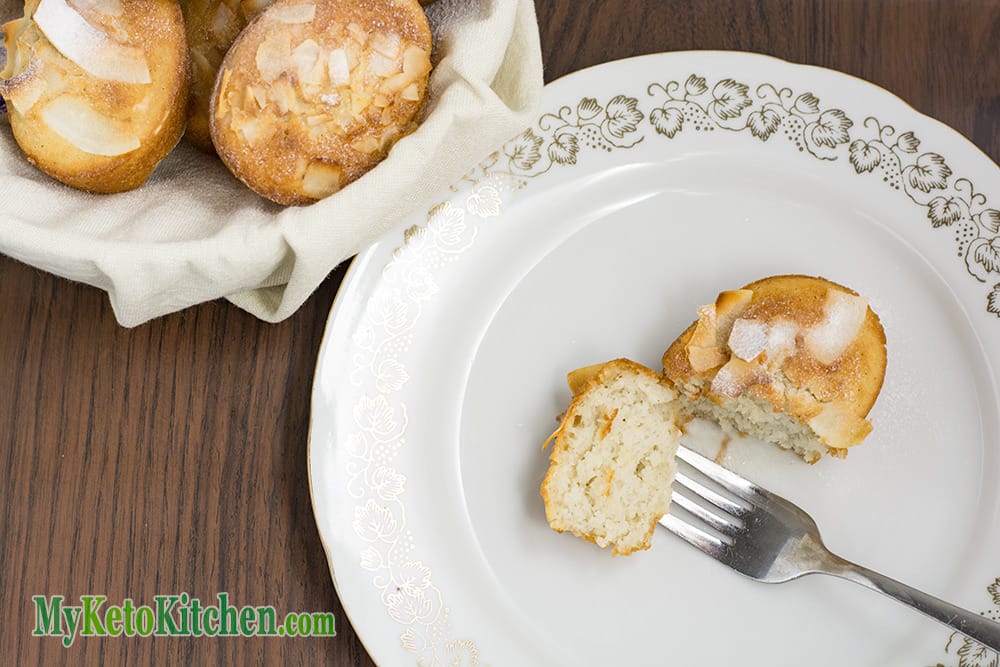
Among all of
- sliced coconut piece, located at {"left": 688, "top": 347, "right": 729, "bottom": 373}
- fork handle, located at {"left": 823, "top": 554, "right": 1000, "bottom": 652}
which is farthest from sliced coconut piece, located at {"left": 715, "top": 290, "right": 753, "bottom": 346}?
fork handle, located at {"left": 823, "top": 554, "right": 1000, "bottom": 652}

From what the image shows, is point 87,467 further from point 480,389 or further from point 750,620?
point 750,620

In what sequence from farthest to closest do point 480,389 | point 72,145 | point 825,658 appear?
point 480,389, point 825,658, point 72,145

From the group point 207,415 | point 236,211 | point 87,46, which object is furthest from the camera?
point 207,415

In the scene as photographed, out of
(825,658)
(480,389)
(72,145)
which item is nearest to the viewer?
(72,145)

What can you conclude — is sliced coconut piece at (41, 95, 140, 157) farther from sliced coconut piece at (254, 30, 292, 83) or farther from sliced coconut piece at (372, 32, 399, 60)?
sliced coconut piece at (372, 32, 399, 60)

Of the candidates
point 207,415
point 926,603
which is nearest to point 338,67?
point 207,415

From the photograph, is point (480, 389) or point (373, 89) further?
point (480, 389)

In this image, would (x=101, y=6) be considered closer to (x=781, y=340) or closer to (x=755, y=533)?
(x=781, y=340)

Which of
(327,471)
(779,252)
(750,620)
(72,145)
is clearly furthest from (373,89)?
(750,620)
